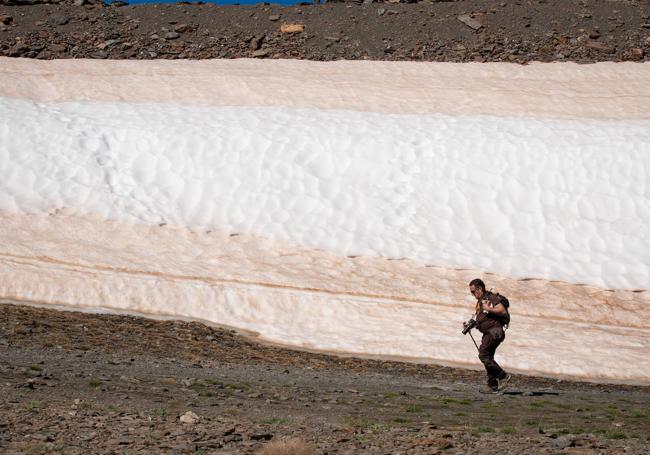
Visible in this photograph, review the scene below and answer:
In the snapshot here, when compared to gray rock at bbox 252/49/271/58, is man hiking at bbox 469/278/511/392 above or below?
below

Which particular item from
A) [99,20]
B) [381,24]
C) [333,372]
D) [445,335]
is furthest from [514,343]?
[99,20]

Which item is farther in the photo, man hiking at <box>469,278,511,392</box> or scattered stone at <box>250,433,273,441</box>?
man hiking at <box>469,278,511,392</box>

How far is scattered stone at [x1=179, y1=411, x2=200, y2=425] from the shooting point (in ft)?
31.5

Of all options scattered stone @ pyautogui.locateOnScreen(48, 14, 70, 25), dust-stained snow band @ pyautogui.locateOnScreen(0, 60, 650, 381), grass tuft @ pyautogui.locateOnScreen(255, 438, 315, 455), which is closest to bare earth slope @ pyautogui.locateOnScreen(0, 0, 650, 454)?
grass tuft @ pyautogui.locateOnScreen(255, 438, 315, 455)

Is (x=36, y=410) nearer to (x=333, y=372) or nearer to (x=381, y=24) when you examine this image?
(x=333, y=372)

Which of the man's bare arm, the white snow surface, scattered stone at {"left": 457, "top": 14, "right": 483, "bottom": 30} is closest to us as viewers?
the man's bare arm

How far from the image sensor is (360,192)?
987 inches

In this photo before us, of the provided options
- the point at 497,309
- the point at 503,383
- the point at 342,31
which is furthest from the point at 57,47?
the point at 497,309

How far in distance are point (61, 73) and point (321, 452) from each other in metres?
25.6

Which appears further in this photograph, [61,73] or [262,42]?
[262,42]

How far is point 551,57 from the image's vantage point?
38.5 meters

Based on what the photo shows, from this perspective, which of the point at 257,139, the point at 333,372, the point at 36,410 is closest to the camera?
the point at 36,410

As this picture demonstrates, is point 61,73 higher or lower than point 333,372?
higher

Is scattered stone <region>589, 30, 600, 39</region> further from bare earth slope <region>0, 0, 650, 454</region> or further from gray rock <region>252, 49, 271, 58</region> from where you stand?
bare earth slope <region>0, 0, 650, 454</region>
